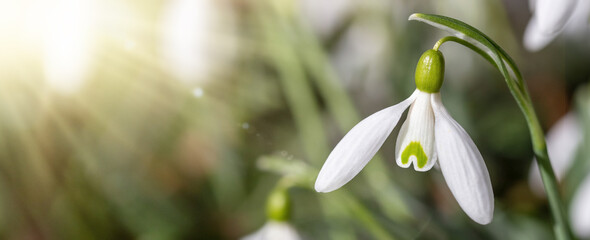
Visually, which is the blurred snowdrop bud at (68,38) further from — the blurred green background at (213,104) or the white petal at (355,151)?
the white petal at (355,151)

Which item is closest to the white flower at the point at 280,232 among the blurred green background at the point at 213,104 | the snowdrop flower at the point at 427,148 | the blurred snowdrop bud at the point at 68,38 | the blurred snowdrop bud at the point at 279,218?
the blurred snowdrop bud at the point at 279,218

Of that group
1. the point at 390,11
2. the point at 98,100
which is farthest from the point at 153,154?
the point at 390,11

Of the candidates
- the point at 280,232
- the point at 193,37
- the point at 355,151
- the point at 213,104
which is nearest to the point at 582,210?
the point at 280,232

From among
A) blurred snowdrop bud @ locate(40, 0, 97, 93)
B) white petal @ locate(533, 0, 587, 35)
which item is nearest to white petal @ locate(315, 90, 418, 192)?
white petal @ locate(533, 0, 587, 35)

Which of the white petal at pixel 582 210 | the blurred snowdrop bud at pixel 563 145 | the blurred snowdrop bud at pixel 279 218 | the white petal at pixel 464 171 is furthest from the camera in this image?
the blurred snowdrop bud at pixel 563 145

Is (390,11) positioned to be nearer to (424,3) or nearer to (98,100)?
(424,3)

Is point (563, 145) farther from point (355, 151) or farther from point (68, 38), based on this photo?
point (68, 38)

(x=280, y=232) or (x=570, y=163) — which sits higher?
(x=280, y=232)
